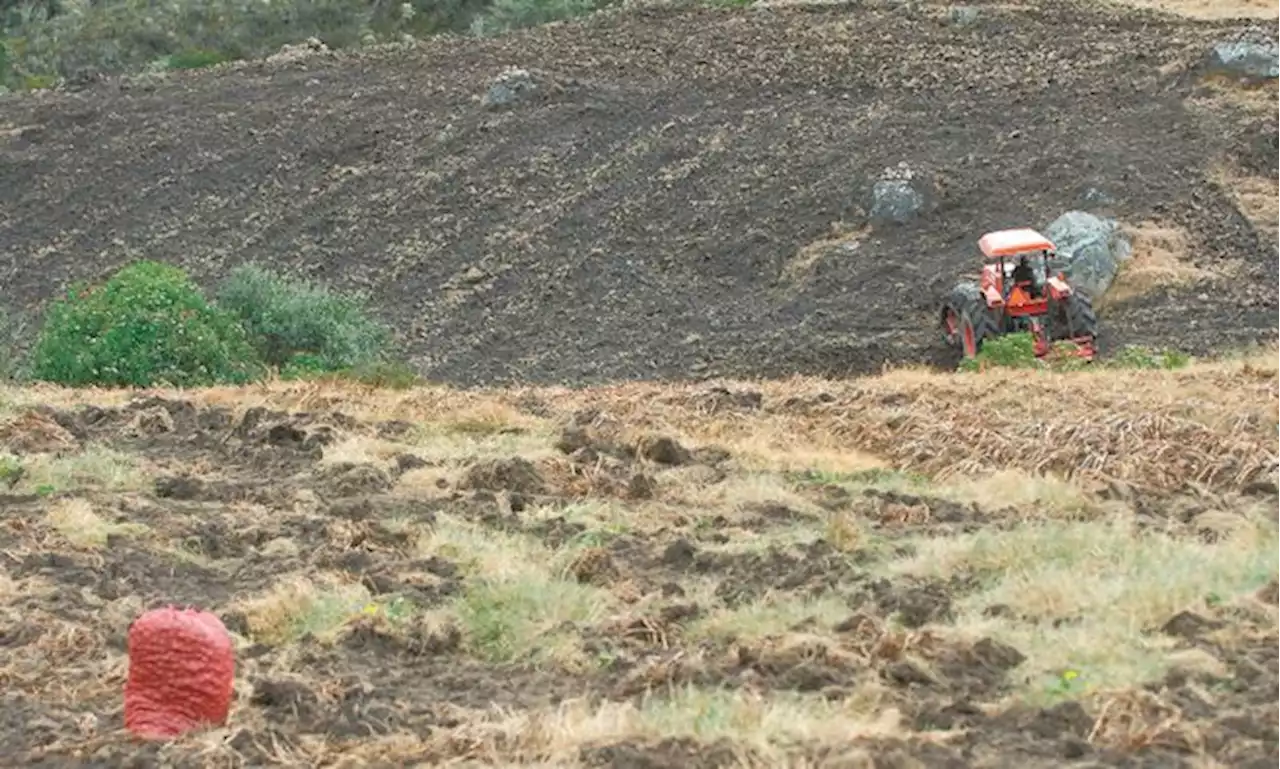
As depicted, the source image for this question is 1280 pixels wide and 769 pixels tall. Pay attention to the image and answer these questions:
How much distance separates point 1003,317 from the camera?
1858 centimetres

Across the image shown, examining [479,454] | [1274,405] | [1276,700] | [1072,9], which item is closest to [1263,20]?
[1072,9]

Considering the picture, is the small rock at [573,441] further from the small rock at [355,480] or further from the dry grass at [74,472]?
the dry grass at [74,472]

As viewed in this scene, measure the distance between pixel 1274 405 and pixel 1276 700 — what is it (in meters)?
6.84

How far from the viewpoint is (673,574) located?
8.76 meters

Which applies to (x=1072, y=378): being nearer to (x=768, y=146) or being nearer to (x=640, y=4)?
(x=768, y=146)

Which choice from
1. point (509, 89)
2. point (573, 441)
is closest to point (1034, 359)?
point (573, 441)

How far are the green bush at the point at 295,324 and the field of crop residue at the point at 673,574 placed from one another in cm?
590

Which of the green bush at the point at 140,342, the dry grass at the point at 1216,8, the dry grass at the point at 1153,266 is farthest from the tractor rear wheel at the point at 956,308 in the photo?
the dry grass at the point at 1216,8

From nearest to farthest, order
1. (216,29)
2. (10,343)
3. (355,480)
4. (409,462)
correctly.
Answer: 1. (355,480)
2. (409,462)
3. (10,343)
4. (216,29)

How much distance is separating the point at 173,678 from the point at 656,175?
2009cm

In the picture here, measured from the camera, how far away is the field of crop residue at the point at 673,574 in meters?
6.02

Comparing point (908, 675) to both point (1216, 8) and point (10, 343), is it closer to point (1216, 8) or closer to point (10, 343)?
point (10, 343)

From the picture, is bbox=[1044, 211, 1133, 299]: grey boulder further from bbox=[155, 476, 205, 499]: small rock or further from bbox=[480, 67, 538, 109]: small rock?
bbox=[155, 476, 205, 499]: small rock

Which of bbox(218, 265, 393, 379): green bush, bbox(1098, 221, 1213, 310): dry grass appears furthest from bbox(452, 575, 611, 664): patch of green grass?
bbox(1098, 221, 1213, 310): dry grass
